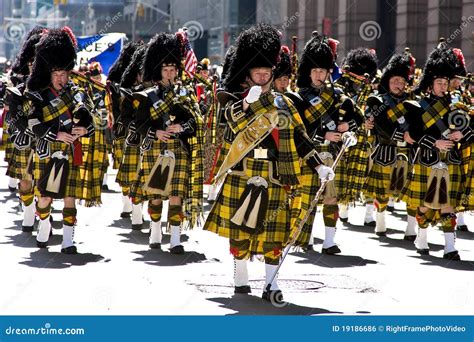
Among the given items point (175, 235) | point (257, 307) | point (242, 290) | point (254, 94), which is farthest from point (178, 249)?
point (254, 94)

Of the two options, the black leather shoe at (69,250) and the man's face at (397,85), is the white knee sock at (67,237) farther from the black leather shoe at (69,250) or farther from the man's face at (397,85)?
the man's face at (397,85)

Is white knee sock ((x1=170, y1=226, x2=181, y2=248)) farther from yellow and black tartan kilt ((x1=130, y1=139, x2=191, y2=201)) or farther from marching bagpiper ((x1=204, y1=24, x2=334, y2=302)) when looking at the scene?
marching bagpiper ((x1=204, y1=24, x2=334, y2=302))

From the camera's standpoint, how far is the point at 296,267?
9891 mm

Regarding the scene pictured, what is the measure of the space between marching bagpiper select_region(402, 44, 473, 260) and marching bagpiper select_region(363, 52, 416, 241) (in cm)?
96

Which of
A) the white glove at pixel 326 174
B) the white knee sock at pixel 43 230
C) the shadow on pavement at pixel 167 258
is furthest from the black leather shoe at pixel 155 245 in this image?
the white glove at pixel 326 174

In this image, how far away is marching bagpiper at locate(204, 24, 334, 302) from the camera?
7.96m

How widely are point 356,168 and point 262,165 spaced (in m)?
4.71

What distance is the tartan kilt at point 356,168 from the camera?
487 inches

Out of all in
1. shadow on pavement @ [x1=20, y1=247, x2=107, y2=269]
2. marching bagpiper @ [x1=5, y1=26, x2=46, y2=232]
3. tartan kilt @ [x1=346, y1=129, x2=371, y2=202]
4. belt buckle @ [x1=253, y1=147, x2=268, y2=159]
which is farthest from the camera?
tartan kilt @ [x1=346, y1=129, x2=371, y2=202]

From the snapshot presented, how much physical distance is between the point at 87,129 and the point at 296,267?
2351 mm

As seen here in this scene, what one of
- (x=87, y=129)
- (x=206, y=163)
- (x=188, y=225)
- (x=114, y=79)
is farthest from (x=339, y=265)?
(x=206, y=163)

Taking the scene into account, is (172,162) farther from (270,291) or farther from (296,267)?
(270,291)

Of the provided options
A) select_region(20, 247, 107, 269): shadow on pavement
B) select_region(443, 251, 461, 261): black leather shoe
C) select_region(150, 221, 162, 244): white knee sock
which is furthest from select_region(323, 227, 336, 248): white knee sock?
select_region(20, 247, 107, 269): shadow on pavement

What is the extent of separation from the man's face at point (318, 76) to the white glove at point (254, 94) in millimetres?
2845
